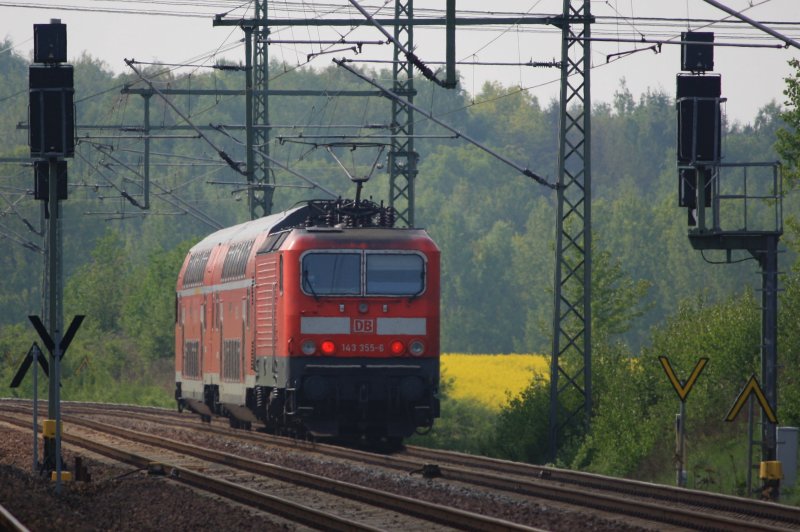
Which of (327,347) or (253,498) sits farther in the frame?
(327,347)

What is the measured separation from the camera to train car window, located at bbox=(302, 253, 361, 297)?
24.5 metres

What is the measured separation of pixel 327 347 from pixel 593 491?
651 cm

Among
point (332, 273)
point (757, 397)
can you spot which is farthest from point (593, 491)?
point (332, 273)

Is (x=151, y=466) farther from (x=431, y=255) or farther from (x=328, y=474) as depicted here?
(x=431, y=255)

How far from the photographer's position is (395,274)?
24.8 metres

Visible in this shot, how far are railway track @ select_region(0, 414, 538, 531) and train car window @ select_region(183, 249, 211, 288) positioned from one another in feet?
18.1

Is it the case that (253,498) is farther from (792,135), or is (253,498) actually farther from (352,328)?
(792,135)

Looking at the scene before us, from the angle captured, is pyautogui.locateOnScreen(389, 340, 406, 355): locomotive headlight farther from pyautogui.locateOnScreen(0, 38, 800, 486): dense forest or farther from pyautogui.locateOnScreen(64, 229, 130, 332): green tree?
pyautogui.locateOnScreen(64, 229, 130, 332): green tree

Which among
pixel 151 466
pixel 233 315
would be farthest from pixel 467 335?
pixel 151 466

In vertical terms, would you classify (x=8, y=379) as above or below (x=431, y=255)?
below

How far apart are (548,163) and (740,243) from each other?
140m

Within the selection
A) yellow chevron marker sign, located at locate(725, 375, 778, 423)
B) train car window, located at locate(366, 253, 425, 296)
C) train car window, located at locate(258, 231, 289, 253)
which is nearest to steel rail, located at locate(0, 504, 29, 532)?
yellow chevron marker sign, located at locate(725, 375, 778, 423)

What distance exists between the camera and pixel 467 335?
396ft

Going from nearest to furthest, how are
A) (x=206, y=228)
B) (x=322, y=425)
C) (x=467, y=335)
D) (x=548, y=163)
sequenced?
(x=322, y=425)
(x=467, y=335)
(x=206, y=228)
(x=548, y=163)
